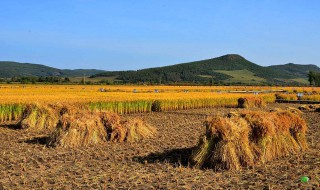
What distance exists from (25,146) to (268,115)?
9.52m

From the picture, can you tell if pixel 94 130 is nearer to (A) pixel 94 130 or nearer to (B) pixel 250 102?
(A) pixel 94 130

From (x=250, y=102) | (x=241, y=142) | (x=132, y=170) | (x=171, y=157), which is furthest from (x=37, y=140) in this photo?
(x=250, y=102)

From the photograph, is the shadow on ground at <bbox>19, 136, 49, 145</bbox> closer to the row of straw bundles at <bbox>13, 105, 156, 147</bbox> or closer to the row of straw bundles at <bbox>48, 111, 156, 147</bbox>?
the row of straw bundles at <bbox>13, 105, 156, 147</bbox>

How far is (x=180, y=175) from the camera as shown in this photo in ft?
34.9

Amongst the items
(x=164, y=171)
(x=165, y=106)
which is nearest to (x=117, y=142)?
(x=164, y=171)

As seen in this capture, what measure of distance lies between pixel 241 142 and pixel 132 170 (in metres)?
3.29

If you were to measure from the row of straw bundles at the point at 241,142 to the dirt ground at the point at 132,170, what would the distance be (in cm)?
36

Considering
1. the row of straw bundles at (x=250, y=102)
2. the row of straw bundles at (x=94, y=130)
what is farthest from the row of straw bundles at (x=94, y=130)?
the row of straw bundles at (x=250, y=102)

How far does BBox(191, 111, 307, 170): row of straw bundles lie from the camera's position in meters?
11.4

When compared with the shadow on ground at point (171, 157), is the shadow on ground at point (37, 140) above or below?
below

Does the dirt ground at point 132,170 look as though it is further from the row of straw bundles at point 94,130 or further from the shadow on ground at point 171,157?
the row of straw bundles at point 94,130

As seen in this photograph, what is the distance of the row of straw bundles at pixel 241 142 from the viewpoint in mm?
11375

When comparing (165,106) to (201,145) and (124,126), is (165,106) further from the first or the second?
(201,145)

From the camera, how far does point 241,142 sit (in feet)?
38.0
